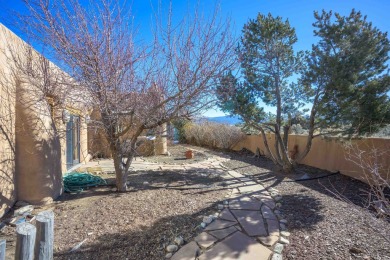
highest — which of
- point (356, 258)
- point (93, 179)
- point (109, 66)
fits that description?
point (109, 66)

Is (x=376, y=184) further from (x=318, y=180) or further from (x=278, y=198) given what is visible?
(x=318, y=180)

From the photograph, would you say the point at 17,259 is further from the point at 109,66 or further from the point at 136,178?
the point at 136,178

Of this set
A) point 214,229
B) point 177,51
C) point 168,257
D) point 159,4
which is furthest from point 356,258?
point 159,4

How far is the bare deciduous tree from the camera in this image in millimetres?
3736

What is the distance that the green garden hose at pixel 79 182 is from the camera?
535 centimetres

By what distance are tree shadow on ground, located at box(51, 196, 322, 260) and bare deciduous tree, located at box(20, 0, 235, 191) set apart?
198 centimetres

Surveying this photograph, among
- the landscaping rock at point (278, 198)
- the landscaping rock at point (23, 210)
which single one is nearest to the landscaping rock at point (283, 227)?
the landscaping rock at point (278, 198)

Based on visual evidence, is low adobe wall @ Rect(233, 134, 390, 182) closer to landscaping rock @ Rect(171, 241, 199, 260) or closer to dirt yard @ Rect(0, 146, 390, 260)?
dirt yard @ Rect(0, 146, 390, 260)

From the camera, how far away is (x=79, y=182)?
18.2ft

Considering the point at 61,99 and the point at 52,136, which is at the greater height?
the point at 61,99

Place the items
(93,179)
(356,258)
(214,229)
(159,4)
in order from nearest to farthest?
(356,258) → (214,229) → (159,4) → (93,179)

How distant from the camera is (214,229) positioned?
3.47 metres

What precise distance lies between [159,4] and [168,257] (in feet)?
A: 13.1

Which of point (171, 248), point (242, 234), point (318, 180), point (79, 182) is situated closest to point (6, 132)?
point (79, 182)
